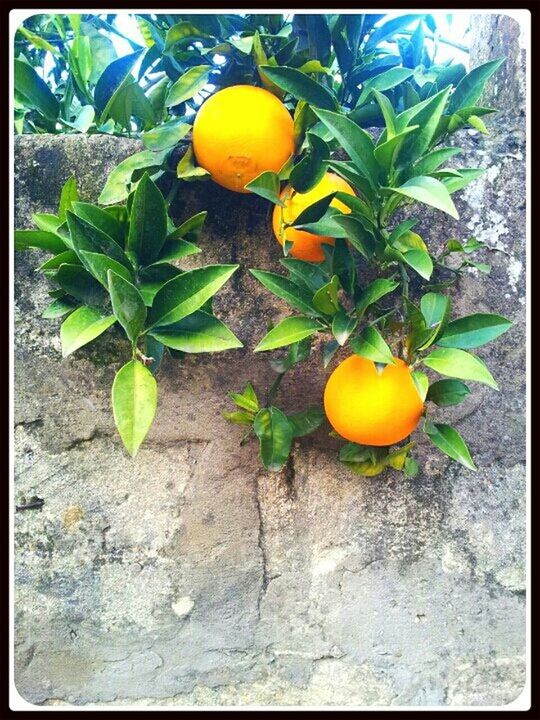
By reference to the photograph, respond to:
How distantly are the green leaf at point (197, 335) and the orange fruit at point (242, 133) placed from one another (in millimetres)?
226

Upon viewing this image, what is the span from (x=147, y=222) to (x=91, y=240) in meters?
0.08

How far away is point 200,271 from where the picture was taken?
0.91 meters

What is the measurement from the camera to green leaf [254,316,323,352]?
929 millimetres

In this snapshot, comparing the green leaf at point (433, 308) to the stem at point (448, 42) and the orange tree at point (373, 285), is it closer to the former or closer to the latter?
the orange tree at point (373, 285)

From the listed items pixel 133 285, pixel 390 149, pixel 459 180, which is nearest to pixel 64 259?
pixel 133 285

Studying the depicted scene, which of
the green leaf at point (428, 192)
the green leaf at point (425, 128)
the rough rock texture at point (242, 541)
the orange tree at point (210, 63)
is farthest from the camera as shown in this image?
the rough rock texture at point (242, 541)

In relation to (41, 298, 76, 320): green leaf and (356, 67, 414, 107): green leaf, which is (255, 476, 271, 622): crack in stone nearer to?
(41, 298, 76, 320): green leaf

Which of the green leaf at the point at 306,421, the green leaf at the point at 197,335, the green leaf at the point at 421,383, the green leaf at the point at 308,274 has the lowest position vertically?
the green leaf at the point at 306,421

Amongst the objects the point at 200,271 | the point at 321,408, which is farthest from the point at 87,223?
the point at 321,408

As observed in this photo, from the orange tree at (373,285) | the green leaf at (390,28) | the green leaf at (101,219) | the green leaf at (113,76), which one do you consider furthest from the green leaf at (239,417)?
the green leaf at (390,28)

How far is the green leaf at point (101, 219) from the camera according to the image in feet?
3.02

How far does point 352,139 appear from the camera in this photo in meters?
0.88

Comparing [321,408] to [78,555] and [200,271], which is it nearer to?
[200,271]

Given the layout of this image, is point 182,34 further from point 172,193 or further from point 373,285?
point 373,285
